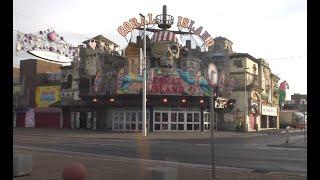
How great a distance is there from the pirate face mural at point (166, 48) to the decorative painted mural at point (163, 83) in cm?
275

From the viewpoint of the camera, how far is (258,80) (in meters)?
65.4

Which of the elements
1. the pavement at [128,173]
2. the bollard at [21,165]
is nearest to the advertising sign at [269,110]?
the pavement at [128,173]

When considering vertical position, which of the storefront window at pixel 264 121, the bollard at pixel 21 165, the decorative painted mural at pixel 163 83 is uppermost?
the decorative painted mural at pixel 163 83

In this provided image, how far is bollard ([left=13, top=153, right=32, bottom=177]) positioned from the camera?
42.3 ft

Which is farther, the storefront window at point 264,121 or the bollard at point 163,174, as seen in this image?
the storefront window at point 264,121

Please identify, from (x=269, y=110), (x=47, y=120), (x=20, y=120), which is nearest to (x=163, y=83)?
(x=47, y=120)

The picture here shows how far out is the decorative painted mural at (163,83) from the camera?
50.2m

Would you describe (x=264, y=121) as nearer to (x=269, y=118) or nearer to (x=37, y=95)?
(x=269, y=118)

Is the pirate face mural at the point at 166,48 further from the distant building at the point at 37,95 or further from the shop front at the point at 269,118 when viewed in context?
the shop front at the point at 269,118

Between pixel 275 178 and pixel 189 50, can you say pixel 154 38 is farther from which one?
pixel 275 178
